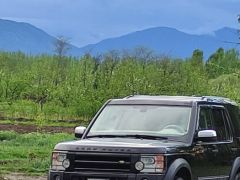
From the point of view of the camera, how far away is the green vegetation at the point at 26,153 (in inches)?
630

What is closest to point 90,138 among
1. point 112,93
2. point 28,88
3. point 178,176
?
point 178,176

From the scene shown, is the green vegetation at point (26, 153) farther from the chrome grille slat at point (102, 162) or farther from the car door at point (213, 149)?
the chrome grille slat at point (102, 162)

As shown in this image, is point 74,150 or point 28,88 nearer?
point 74,150

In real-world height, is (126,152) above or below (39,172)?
above

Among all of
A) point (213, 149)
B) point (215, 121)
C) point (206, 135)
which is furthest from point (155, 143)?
point (215, 121)

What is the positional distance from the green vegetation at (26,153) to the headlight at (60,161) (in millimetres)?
6199

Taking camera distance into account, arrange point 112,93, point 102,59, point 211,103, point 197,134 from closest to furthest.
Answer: point 197,134 → point 211,103 → point 112,93 → point 102,59

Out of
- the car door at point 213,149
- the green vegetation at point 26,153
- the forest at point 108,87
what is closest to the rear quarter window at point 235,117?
the car door at point 213,149

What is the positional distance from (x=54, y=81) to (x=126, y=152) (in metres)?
49.4

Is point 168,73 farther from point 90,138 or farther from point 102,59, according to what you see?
point 90,138

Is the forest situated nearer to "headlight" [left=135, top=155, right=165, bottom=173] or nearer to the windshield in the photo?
the windshield

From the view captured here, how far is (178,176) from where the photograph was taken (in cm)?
916

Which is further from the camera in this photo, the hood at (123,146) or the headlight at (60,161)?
the headlight at (60,161)

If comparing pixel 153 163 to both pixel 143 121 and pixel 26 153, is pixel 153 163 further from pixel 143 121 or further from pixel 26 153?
pixel 26 153
